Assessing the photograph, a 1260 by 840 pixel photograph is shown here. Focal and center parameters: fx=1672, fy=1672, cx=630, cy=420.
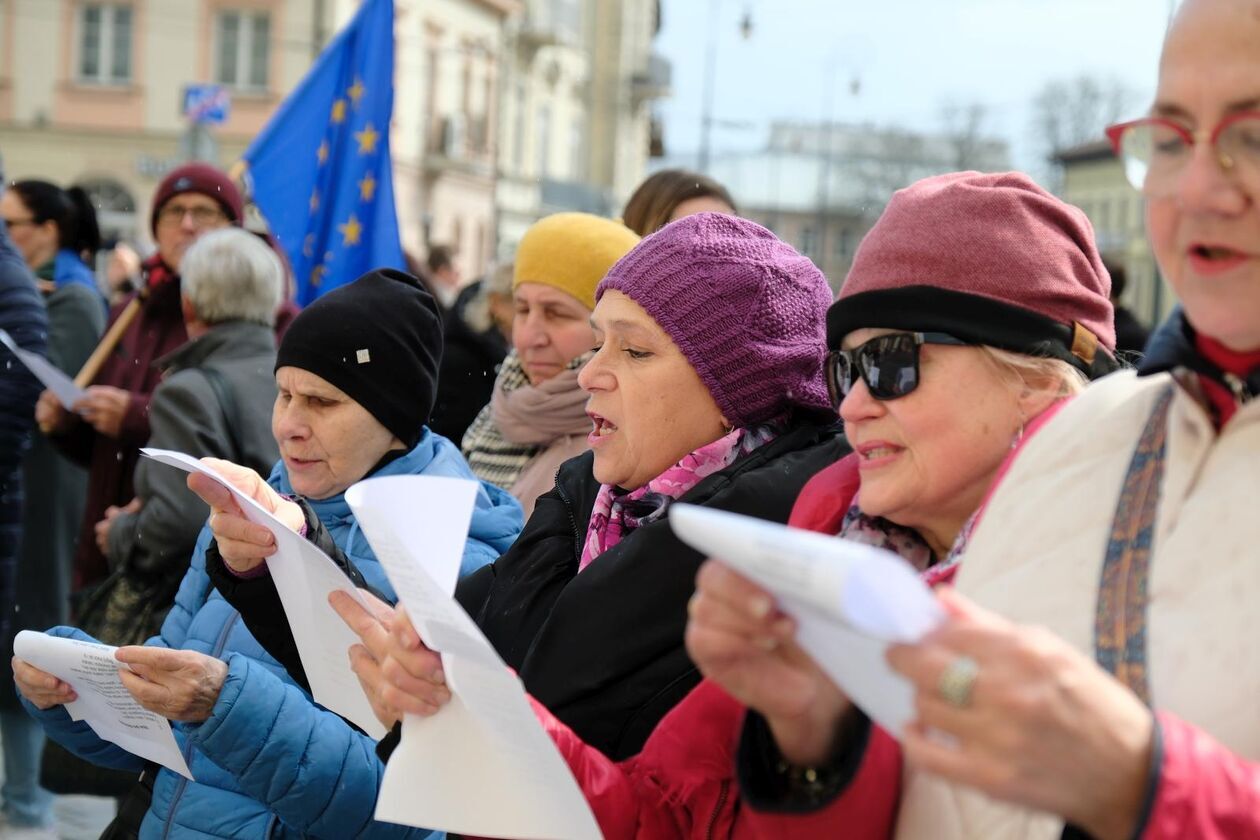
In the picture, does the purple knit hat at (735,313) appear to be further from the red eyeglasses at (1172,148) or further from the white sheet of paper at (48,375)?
the white sheet of paper at (48,375)

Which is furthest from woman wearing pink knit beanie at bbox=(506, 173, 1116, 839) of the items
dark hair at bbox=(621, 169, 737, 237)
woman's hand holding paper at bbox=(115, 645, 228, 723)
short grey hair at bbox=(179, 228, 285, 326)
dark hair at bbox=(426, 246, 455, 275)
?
dark hair at bbox=(426, 246, 455, 275)

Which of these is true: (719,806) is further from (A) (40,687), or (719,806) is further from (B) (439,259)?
(B) (439,259)

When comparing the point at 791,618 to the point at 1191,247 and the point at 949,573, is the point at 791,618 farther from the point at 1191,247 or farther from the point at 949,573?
the point at 949,573

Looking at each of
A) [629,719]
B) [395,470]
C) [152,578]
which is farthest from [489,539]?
[152,578]

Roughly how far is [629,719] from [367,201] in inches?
186

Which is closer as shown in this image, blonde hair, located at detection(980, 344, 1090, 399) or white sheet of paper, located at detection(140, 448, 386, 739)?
blonde hair, located at detection(980, 344, 1090, 399)

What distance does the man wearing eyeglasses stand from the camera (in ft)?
18.1

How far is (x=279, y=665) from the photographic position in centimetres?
331

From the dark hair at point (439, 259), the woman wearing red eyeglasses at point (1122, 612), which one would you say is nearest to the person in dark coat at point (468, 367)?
the woman wearing red eyeglasses at point (1122, 612)

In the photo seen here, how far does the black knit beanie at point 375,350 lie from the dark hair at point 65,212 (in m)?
4.19

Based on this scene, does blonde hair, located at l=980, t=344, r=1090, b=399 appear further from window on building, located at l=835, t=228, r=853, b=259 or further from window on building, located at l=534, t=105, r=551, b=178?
window on building, located at l=835, t=228, r=853, b=259

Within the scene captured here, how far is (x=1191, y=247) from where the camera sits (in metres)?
1.63

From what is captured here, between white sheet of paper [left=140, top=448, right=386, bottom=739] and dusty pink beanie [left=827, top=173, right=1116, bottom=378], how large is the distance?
91cm

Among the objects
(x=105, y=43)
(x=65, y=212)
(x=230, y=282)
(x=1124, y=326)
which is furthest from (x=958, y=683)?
(x=105, y=43)
